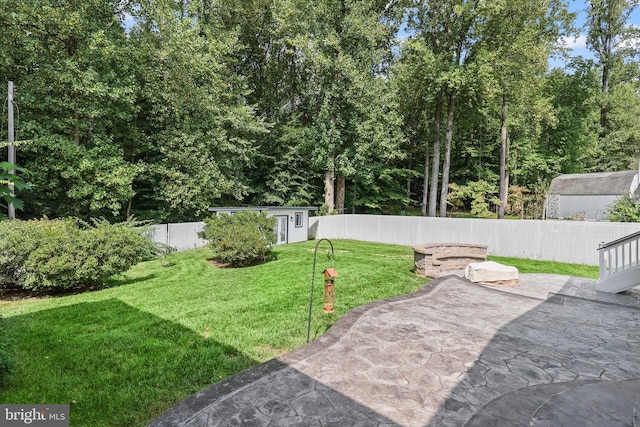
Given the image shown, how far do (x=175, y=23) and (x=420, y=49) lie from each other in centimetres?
1194

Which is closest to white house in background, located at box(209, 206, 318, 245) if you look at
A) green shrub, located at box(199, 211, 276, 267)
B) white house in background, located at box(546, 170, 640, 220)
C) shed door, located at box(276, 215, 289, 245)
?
shed door, located at box(276, 215, 289, 245)

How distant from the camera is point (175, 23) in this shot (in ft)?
47.8

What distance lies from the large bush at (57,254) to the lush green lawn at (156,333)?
0.45 m

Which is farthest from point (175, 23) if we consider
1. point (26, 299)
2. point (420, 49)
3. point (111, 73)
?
point (26, 299)

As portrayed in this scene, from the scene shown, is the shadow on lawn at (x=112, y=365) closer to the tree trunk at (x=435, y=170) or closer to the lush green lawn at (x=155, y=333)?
the lush green lawn at (x=155, y=333)

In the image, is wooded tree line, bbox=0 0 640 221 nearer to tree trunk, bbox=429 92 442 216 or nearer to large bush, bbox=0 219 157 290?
tree trunk, bbox=429 92 442 216

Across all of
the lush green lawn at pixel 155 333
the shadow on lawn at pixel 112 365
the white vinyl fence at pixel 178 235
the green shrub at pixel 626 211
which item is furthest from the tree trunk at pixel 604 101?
the shadow on lawn at pixel 112 365

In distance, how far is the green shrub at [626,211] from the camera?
35.7ft

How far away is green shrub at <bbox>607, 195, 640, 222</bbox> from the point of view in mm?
10891

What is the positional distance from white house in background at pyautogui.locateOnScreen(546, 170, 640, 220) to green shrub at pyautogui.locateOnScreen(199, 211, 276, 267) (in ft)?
53.6

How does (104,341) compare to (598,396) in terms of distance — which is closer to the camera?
(598,396)

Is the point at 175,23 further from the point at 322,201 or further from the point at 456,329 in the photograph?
the point at 456,329

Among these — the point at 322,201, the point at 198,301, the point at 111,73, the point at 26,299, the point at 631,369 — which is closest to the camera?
the point at 631,369

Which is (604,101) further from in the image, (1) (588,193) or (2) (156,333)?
(2) (156,333)
